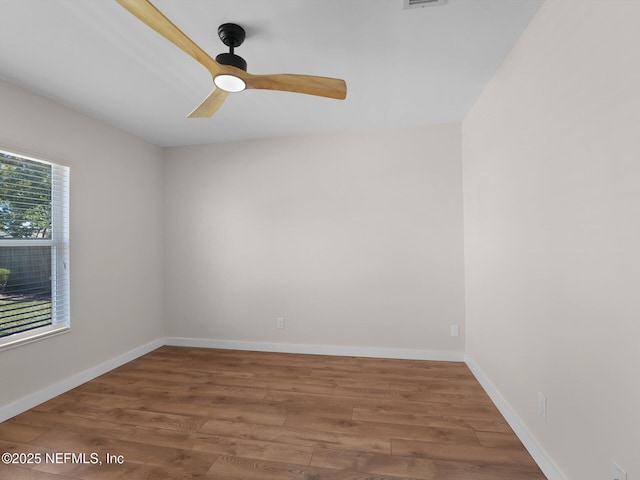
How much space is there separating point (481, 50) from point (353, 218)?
5.99 ft

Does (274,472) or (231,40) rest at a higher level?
(231,40)

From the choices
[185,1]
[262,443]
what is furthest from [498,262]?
[185,1]

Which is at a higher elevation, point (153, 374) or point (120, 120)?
point (120, 120)

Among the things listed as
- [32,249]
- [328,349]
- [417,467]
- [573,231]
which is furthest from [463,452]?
[32,249]

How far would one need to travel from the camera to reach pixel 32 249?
241cm

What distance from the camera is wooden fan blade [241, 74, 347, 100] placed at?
1.67 m

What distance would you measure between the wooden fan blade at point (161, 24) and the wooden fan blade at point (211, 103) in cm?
28

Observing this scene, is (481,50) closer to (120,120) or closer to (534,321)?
Answer: (534,321)

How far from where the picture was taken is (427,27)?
1.72 meters

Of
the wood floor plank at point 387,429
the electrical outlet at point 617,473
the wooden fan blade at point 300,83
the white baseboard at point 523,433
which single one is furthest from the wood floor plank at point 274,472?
the wooden fan blade at point 300,83

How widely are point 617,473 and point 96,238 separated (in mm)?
3811

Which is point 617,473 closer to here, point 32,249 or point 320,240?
point 320,240

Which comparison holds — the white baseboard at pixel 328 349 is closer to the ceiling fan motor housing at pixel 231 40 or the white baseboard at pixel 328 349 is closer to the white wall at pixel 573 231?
the white wall at pixel 573 231

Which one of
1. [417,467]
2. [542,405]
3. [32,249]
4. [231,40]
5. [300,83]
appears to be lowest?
[417,467]
